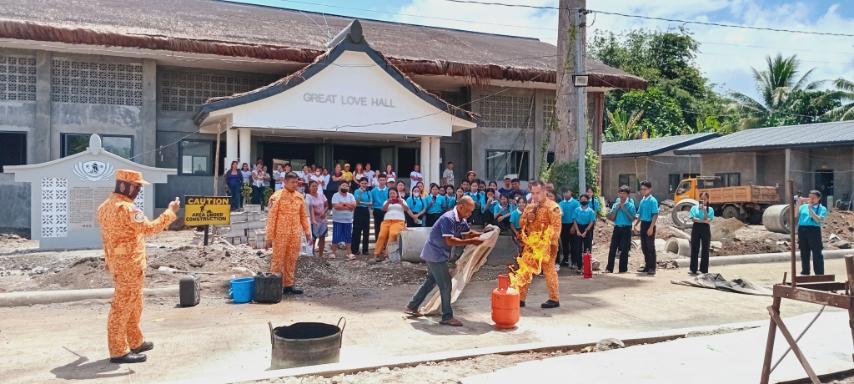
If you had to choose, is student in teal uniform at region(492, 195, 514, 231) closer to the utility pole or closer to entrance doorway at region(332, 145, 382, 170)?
the utility pole

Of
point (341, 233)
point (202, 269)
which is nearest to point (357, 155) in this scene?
point (341, 233)

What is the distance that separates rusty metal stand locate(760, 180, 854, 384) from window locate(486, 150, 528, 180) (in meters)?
16.7

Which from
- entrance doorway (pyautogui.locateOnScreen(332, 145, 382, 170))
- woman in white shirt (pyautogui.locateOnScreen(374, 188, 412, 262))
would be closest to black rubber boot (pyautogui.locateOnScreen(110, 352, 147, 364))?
woman in white shirt (pyautogui.locateOnScreen(374, 188, 412, 262))

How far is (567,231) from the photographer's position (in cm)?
1279

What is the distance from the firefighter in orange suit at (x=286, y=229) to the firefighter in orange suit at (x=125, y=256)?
329cm

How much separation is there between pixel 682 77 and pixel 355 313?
44.6 m

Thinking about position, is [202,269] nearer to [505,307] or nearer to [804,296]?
[505,307]

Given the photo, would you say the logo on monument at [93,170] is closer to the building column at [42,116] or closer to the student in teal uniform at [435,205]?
the building column at [42,116]

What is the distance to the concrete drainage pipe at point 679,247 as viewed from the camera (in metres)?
15.6

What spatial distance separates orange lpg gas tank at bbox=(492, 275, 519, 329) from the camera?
25.6ft

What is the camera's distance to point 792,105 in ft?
130

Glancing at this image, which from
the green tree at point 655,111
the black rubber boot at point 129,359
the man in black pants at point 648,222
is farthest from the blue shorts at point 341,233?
the green tree at point 655,111

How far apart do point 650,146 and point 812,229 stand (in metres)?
23.3

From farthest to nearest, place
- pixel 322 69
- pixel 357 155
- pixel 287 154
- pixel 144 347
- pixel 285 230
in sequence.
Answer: pixel 357 155 → pixel 287 154 → pixel 322 69 → pixel 285 230 → pixel 144 347
